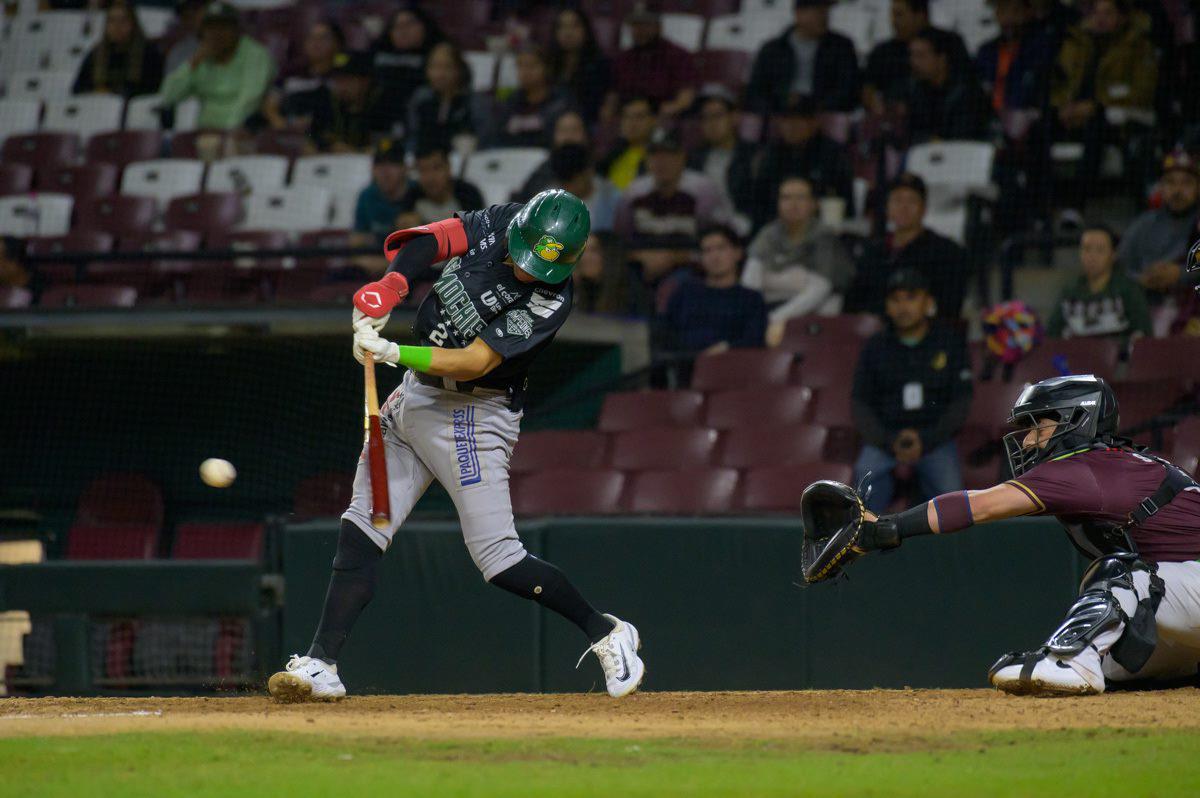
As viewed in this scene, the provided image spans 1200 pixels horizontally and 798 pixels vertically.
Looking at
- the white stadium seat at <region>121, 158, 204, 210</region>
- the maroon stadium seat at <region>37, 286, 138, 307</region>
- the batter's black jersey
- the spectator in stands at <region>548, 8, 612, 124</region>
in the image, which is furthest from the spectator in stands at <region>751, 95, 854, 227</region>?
the batter's black jersey

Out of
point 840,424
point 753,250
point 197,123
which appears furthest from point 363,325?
point 197,123

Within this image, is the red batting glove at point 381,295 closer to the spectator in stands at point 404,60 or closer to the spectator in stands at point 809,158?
the spectator in stands at point 809,158

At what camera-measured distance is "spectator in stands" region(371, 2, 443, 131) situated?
39.3ft

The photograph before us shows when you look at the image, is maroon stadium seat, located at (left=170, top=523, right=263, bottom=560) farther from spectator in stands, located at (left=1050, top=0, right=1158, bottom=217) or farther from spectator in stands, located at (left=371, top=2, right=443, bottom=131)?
spectator in stands, located at (left=1050, top=0, right=1158, bottom=217)

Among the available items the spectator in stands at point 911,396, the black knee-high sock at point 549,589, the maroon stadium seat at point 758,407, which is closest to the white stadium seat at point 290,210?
the maroon stadium seat at point 758,407

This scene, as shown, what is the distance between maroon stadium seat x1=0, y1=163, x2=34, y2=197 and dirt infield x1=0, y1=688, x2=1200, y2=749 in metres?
7.13

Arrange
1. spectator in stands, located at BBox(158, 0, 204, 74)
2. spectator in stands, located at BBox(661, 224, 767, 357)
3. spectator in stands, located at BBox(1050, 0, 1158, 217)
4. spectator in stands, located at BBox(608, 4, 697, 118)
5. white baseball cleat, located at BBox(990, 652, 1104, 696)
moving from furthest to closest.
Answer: spectator in stands, located at BBox(158, 0, 204, 74)
spectator in stands, located at BBox(608, 4, 697, 118)
spectator in stands, located at BBox(1050, 0, 1158, 217)
spectator in stands, located at BBox(661, 224, 767, 357)
white baseball cleat, located at BBox(990, 652, 1104, 696)

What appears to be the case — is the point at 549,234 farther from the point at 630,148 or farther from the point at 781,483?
the point at 630,148

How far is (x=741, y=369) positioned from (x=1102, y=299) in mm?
2001

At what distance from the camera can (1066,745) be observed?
4.26 m

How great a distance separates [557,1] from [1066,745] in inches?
386

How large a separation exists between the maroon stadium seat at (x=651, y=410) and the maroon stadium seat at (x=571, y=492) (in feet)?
1.51

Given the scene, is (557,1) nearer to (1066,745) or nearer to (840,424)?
(840,424)

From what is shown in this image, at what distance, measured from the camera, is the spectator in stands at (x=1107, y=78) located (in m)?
9.63
